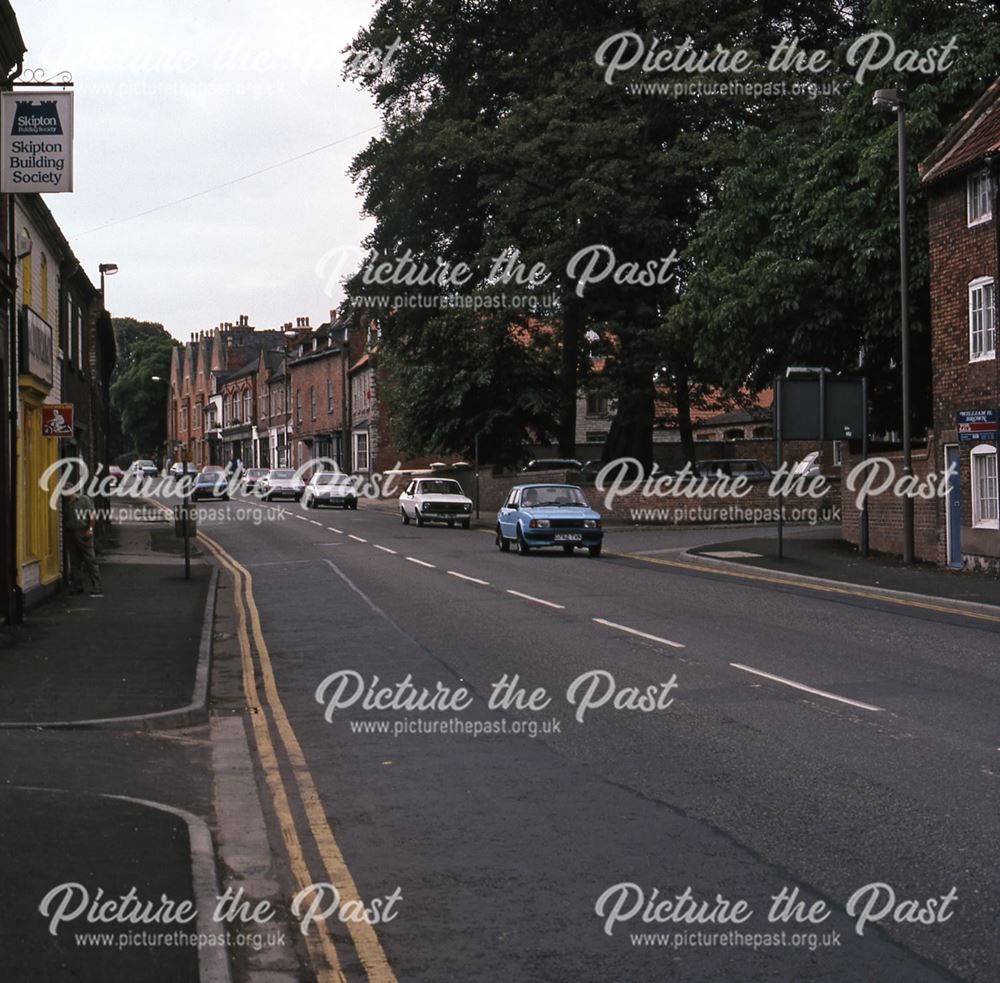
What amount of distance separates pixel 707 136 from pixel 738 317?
10314 mm

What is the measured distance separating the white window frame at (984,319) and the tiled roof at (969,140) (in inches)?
90.3

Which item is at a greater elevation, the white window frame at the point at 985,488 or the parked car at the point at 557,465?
the parked car at the point at 557,465

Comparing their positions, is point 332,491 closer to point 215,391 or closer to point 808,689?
point 808,689

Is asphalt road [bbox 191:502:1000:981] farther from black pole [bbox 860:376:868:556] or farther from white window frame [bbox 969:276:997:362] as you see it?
black pole [bbox 860:376:868:556]

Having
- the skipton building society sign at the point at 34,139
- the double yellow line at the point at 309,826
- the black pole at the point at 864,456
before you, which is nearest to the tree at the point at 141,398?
the black pole at the point at 864,456

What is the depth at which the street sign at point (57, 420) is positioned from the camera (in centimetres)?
2094

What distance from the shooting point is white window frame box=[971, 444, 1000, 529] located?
87.0ft

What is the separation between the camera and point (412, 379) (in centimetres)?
5616

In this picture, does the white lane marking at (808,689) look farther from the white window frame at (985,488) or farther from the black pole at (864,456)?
the black pole at (864,456)

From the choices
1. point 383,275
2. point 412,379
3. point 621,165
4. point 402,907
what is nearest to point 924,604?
point 402,907

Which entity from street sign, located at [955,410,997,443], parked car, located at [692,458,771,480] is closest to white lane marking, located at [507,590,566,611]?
street sign, located at [955,410,997,443]

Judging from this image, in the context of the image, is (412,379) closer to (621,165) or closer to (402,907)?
(621,165)

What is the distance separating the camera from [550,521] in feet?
104

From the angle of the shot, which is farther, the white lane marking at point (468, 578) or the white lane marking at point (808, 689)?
the white lane marking at point (468, 578)
